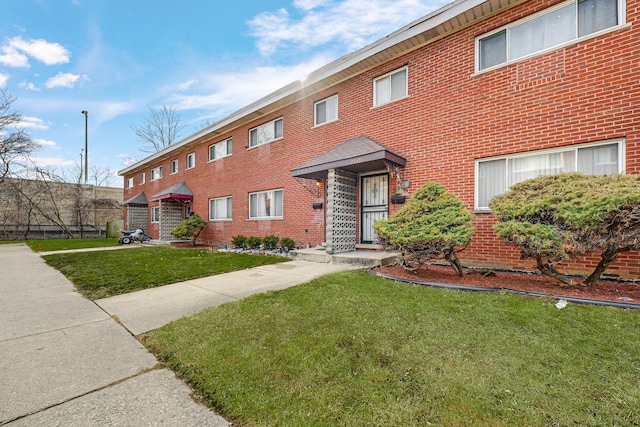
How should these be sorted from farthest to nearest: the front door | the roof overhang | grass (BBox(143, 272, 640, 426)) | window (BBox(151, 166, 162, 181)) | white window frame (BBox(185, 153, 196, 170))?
1. window (BBox(151, 166, 162, 181))
2. white window frame (BBox(185, 153, 196, 170))
3. the front door
4. the roof overhang
5. grass (BBox(143, 272, 640, 426))

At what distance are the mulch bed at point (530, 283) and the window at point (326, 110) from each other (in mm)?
5628

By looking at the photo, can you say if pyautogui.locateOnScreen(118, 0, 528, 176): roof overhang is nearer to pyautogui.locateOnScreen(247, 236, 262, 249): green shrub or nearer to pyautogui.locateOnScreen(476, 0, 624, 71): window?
pyautogui.locateOnScreen(476, 0, 624, 71): window

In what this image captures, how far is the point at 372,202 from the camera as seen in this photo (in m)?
8.73

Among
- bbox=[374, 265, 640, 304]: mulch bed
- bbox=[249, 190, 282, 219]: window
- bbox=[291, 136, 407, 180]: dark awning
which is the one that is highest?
bbox=[291, 136, 407, 180]: dark awning

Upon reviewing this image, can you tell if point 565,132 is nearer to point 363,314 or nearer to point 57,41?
point 363,314

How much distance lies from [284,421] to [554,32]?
7.95 meters

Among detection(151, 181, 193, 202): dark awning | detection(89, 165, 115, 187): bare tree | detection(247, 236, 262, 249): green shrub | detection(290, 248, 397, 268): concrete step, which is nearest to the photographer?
detection(290, 248, 397, 268): concrete step

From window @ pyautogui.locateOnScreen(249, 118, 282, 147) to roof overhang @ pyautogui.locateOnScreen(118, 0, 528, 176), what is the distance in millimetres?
480

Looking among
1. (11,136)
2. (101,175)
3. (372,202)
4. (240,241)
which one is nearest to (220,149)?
(240,241)

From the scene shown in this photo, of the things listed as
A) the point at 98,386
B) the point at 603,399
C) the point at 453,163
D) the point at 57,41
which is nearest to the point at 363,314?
the point at 603,399

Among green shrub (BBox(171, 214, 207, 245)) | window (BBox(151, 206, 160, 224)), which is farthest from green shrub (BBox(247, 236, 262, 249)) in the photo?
window (BBox(151, 206, 160, 224))

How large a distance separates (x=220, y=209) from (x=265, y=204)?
3723mm

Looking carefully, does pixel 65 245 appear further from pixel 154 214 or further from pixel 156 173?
pixel 156 173

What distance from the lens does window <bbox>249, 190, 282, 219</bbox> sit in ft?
37.4
